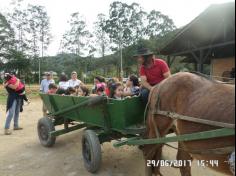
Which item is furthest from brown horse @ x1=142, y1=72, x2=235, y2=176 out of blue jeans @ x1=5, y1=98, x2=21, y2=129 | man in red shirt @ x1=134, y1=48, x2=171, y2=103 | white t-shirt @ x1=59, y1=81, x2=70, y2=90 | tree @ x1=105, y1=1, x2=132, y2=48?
tree @ x1=105, y1=1, x2=132, y2=48

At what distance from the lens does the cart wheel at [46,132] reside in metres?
6.42

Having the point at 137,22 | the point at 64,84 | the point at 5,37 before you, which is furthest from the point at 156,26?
the point at 64,84

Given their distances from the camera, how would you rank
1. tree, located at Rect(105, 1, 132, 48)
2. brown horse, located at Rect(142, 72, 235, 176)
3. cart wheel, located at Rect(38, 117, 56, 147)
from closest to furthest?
brown horse, located at Rect(142, 72, 235, 176) < cart wheel, located at Rect(38, 117, 56, 147) < tree, located at Rect(105, 1, 132, 48)

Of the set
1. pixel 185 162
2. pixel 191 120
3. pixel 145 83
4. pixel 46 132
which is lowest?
pixel 46 132

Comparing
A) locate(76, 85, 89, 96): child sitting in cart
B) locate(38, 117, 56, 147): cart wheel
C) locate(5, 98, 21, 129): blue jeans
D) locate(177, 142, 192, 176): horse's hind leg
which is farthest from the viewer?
locate(5, 98, 21, 129): blue jeans

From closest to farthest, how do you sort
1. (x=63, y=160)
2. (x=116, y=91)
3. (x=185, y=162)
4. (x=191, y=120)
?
(x=191, y=120) < (x=185, y=162) < (x=116, y=91) < (x=63, y=160)

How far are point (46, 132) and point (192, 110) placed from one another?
13.2 feet

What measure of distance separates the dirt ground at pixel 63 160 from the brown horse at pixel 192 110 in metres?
0.99

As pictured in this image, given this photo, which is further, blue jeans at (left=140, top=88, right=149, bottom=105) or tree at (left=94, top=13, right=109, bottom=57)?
tree at (left=94, top=13, right=109, bottom=57)

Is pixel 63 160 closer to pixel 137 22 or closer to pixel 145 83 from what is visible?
pixel 145 83

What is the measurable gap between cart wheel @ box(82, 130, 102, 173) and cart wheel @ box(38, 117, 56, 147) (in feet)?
5.05

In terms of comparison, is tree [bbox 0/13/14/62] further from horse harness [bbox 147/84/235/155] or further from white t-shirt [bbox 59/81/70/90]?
horse harness [bbox 147/84/235/155]

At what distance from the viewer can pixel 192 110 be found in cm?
322

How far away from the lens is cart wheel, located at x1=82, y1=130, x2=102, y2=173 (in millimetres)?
4793
